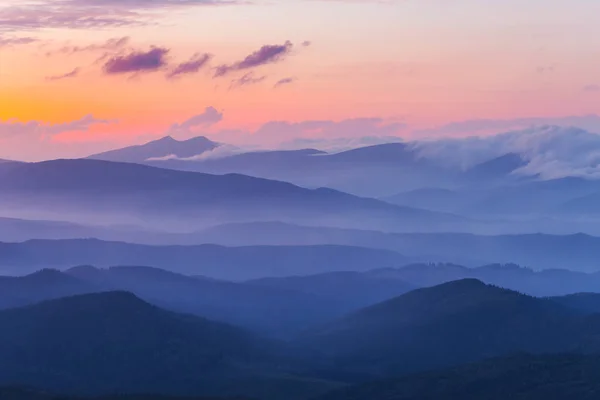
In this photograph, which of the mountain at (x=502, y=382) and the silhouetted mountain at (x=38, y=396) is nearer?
the silhouetted mountain at (x=38, y=396)

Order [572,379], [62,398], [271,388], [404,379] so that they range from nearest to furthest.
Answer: [62,398] < [572,379] < [404,379] < [271,388]

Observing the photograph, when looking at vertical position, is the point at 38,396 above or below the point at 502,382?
above

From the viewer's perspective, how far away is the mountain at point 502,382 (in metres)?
161

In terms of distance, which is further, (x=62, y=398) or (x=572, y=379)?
(x=572, y=379)

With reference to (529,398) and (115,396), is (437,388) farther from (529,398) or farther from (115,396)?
(115,396)

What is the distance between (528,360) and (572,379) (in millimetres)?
13414

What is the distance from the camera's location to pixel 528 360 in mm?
177625

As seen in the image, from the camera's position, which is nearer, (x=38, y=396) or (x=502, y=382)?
(x=38, y=396)

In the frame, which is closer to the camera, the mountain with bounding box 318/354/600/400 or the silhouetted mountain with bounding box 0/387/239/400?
the silhouetted mountain with bounding box 0/387/239/400

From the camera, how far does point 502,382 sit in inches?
6658

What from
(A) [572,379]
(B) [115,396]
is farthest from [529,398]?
(B) [115,396]

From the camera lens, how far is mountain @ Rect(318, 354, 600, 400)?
161375 millimetres

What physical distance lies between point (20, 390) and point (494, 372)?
61.4 m

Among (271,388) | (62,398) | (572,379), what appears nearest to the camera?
(62,398)
